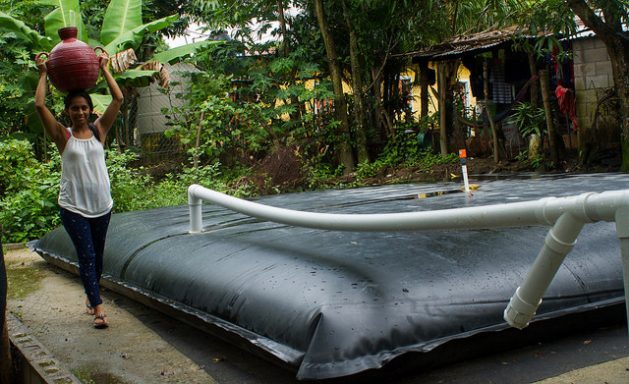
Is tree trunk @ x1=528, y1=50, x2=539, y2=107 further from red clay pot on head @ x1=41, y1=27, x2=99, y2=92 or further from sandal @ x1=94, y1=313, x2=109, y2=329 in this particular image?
sandal @ x1=94, y1=313, x2=109, y2=329

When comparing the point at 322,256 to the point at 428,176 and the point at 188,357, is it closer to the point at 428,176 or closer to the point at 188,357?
the point at 188,357

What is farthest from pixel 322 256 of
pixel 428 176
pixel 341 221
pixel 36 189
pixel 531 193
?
pixel 428 176

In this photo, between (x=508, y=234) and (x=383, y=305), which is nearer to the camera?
(x=383, y=305)

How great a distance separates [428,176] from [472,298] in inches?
353

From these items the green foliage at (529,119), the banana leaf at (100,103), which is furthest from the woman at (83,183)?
the green foliage at (529,119)

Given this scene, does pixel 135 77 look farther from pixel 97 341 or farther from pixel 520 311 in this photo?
pixel 520 311

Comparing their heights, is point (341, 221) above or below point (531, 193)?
above

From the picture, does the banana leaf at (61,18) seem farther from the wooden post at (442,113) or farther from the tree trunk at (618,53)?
the wooden post at (442,113)


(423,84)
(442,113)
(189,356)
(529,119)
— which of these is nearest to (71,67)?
(189,356)

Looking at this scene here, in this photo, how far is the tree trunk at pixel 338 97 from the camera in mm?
12500

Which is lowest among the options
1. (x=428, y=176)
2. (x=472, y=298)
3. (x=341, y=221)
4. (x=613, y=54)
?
(x=428, y=176)

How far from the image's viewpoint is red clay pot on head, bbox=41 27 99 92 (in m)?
3.60

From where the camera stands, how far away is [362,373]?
90.2 inches

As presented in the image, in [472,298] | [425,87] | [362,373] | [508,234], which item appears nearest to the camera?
[362,373]
